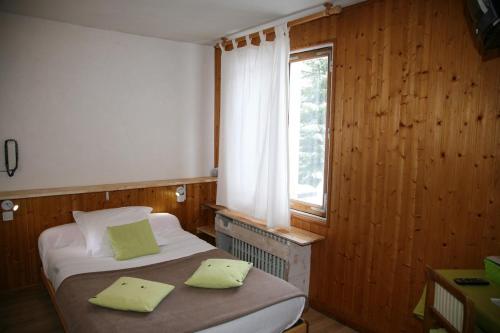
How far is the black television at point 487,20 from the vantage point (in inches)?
60.6

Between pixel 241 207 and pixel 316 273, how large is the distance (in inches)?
37.4

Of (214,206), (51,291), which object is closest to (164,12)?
(214,206)

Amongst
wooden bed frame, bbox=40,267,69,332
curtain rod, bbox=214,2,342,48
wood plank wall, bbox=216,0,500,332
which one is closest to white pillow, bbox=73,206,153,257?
wooden bed frame, bbox=40,267,69,332

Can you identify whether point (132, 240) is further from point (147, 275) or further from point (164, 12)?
point (164, 12)

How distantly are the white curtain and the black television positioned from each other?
4.80 ft

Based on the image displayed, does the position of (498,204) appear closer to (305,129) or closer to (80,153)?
(305,129)

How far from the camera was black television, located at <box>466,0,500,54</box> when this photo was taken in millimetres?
1540

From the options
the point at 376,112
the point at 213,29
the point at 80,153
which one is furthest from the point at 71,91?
the point at 376,112

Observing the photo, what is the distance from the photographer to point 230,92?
358cm

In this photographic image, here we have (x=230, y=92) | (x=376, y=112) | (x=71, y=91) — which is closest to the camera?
(x=376, y=112)

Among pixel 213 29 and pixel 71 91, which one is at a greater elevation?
pixel 213 29

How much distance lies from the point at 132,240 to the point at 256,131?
4.72 ft

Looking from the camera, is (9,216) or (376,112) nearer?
Answer: (376,112)

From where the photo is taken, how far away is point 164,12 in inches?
113
